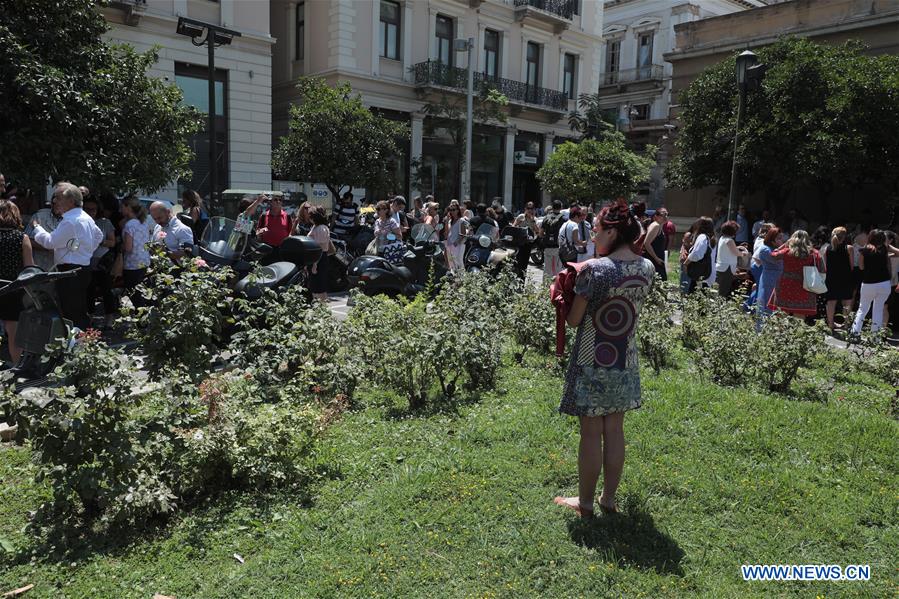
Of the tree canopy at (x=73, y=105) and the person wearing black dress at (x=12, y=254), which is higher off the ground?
the tree canopy at (x=73, y=105)

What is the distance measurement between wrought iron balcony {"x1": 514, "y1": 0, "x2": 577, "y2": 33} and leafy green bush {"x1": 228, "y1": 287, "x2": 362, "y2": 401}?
98.8ft

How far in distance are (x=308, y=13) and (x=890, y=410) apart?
88.0ft

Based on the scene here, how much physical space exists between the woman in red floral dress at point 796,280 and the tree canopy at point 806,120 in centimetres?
1077

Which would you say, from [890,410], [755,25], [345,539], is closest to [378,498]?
[345,539]

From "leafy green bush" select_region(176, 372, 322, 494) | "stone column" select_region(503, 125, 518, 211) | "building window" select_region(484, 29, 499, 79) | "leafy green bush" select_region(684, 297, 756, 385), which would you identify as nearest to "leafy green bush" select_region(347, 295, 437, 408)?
"leafy green bush" select_region(176, 372, 322, 494)

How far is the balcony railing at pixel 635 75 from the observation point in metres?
46.2

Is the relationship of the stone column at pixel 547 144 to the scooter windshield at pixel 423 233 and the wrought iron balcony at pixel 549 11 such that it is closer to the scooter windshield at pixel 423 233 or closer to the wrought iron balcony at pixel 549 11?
the wrought iron balcony at pixel 549 11

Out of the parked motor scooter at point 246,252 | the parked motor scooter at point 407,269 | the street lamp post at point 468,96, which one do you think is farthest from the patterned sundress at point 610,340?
the street lamp post at point 468,96

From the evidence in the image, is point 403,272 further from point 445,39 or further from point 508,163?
point 508,163

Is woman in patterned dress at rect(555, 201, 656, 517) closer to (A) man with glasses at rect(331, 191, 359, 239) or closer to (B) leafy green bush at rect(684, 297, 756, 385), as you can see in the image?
(B) leafy green bush at rect(684, 297, 756, 385)

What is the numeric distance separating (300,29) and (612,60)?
28586mm

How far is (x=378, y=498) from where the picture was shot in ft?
13.3

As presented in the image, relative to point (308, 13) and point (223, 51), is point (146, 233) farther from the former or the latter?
point (308, 13)

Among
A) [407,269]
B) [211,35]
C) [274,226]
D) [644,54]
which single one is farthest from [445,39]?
[407,269]
